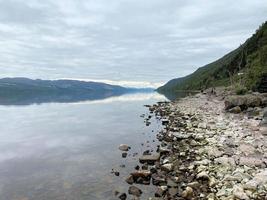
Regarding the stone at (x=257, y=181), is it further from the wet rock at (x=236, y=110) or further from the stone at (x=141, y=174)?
the wet rock at (x=236, y=110)

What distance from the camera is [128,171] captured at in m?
19.2

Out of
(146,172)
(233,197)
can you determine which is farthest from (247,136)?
(233,197)

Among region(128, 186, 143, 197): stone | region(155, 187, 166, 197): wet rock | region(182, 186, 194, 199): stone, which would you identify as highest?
region(182, 186, 194, 199): stone

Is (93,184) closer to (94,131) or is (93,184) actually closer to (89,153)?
(89,153)

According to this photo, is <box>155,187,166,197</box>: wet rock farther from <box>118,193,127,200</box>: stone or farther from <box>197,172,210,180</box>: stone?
<box>197,172,210,180</box>: stone

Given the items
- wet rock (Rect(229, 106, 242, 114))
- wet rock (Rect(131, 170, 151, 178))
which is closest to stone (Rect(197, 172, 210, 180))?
wet rock (Rect(131, 170, 151, 178))

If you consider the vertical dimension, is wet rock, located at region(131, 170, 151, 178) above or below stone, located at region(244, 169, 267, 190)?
below

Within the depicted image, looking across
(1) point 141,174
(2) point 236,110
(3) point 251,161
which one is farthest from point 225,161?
(2) point 236,110

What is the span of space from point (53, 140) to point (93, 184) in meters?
16.6

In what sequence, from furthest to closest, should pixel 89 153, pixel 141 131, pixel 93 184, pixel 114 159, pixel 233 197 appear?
1. pixel 141 131
2. pixel 89 153
3. pixel 114 159
4. pixel 93 184
5. pixel 233 197

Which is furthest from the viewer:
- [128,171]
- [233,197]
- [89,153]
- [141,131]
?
[141,131]

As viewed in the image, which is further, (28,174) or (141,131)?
(141,131)

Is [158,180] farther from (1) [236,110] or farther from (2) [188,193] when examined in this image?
(1) [236,110]

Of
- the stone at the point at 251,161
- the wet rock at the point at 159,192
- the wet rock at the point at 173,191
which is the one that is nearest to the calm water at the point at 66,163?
the wet rock at the point at 159,192
